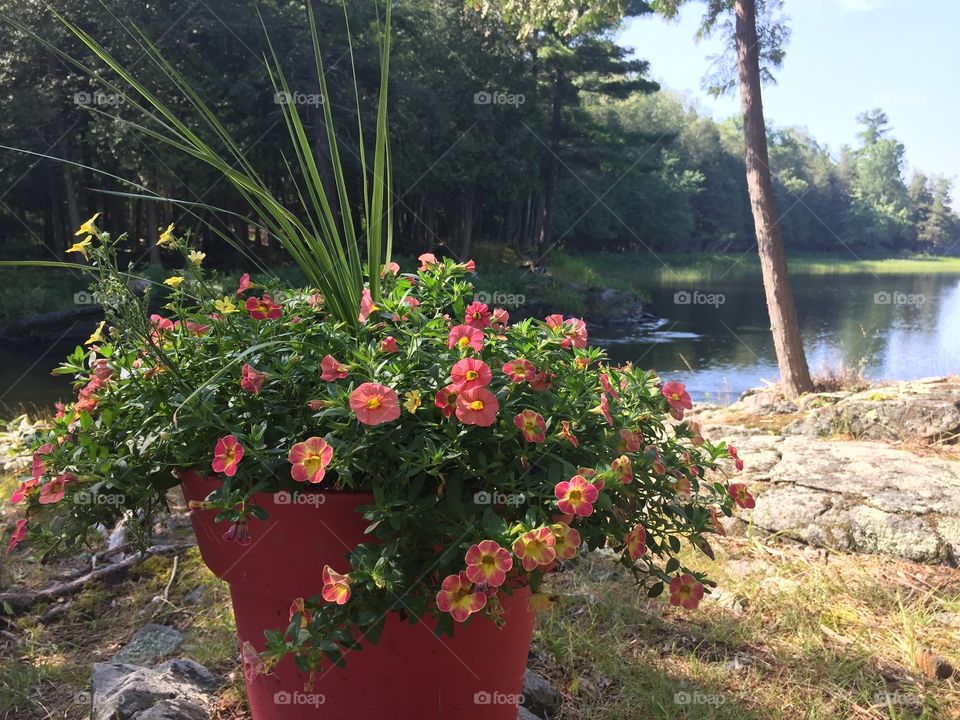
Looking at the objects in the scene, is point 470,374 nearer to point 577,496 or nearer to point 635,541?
point 577,496

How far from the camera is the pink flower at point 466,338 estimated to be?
123 cm

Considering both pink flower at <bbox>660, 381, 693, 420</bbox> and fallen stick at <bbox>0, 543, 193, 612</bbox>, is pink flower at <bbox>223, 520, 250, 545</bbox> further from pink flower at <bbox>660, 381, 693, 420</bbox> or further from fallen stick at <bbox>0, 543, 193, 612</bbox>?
fallen stick at <bbox>0, 543, 193, 612</bbox>

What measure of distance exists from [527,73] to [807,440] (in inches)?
760

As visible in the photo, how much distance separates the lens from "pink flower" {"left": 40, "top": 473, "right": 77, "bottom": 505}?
1.25 meters

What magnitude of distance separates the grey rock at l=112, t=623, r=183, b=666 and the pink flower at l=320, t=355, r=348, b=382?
1.22 m

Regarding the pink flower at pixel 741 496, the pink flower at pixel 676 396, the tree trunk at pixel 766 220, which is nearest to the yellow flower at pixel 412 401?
the pink flower at pixel 676 396

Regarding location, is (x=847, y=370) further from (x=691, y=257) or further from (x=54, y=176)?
(x=691, y=257)

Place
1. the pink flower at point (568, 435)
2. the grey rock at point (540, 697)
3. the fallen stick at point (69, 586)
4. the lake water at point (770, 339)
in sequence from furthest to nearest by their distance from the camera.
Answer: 1. the lake water at point (770, 339)
2. the fallen stick at point (69, 586)
3. the grey rock at point (540, 697)
4. the pink flower at point (568, 435)

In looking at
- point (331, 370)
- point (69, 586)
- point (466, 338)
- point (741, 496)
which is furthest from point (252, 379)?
point (69, 586)

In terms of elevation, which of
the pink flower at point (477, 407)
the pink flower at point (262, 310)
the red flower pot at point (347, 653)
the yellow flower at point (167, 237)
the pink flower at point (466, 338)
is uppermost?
the yellow flower at point (167, 237)

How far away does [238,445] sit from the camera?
1143mm

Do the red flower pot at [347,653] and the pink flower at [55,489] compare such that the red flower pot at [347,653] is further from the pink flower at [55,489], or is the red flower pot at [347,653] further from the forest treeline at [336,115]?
the forest treeline at [336,115]

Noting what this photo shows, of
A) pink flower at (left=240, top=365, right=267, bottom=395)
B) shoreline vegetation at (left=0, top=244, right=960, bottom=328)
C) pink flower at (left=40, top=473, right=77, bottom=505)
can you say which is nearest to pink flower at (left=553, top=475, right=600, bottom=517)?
pink flower at (left=240, top=365, right=267, bottom=395)

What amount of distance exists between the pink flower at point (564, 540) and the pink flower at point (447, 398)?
0.76ft
